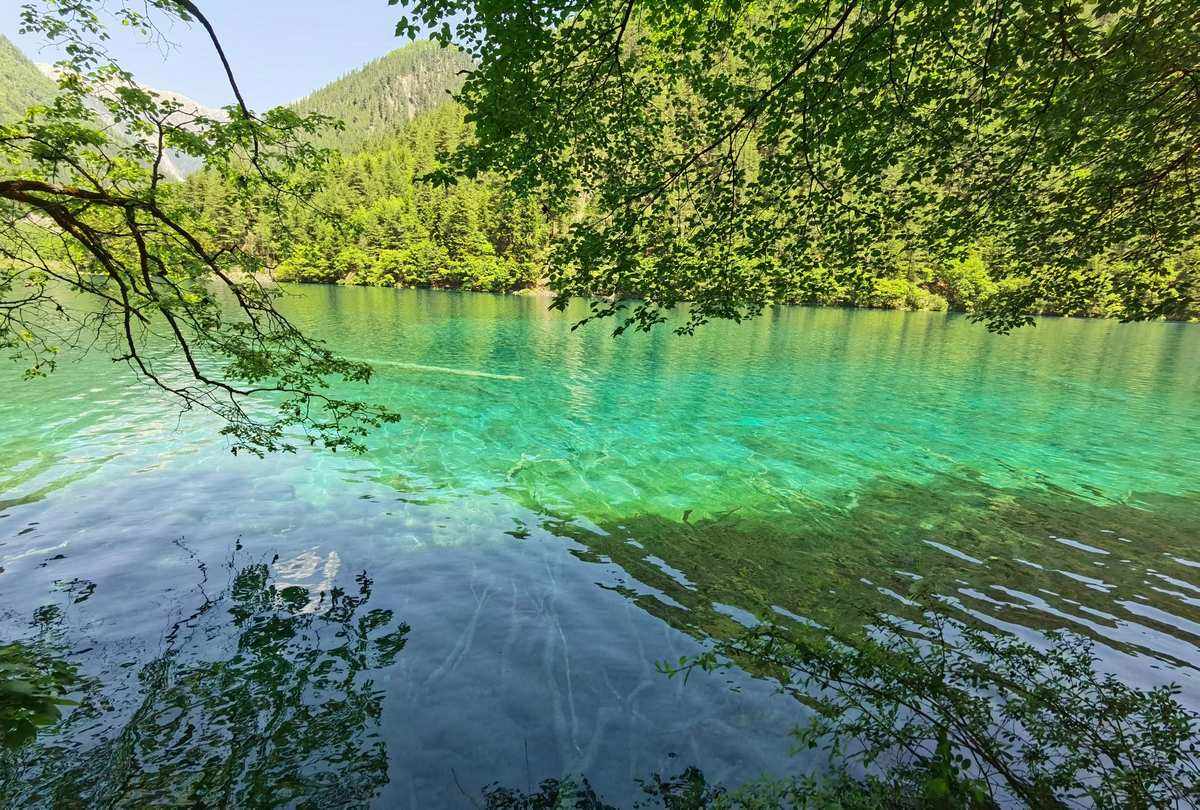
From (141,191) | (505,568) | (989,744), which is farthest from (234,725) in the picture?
(989,744)

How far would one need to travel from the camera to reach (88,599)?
957 centimetres

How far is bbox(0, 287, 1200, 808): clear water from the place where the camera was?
6.85 meters

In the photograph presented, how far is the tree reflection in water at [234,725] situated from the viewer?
5871mm

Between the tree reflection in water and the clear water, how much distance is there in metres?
0.04

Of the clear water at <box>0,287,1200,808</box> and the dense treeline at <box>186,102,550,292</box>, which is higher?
the dense treeline at <box>186,102,550,292</box>

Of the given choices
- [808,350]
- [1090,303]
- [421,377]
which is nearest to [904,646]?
[1090,303]

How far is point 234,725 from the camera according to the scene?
6836mm

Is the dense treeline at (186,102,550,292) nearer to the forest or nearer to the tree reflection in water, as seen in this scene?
the forest

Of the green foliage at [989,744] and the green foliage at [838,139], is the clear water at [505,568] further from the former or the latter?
the green foliage at [838,139]

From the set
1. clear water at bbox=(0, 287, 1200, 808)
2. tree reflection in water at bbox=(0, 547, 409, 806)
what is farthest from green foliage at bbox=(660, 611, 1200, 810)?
tree reflection in water at bbox=(0, 547, 409, 806)

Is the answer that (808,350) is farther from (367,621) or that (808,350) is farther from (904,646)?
(367,621)

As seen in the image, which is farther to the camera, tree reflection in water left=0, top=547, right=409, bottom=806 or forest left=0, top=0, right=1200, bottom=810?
forest left=0, top=0, right=1200, bottom=810

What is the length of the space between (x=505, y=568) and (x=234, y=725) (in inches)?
221

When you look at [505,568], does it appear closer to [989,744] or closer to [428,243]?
[989,744]
